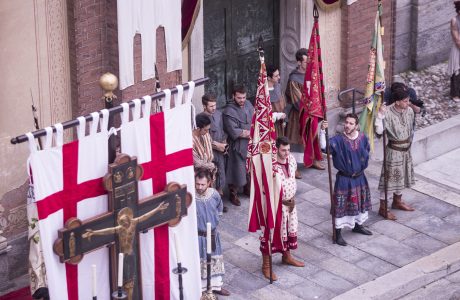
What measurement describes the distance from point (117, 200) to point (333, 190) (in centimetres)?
600

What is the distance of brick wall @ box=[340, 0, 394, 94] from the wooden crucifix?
805 cm

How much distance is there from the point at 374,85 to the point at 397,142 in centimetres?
86

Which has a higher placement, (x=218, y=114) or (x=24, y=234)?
(x=218, y=114)

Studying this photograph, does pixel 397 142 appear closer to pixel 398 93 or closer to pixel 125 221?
pixel 398 93

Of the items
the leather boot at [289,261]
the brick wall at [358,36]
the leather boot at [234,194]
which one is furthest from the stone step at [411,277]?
the brick wall at [358,36]

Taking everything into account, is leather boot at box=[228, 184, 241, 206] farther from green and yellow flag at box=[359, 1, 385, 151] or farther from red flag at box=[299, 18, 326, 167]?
green and yellow flag at box=[359, 1, 385, 151]

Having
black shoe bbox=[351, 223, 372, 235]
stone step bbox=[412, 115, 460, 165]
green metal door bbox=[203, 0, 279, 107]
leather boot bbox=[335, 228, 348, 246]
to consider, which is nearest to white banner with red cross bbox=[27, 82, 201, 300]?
leather boot bbox=[335, 228, 348, 246]

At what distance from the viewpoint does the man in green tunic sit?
1661 cm

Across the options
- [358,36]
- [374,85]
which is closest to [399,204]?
[374,85]

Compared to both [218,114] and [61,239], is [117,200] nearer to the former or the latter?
[61,239]

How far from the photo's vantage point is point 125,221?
36.2 feet

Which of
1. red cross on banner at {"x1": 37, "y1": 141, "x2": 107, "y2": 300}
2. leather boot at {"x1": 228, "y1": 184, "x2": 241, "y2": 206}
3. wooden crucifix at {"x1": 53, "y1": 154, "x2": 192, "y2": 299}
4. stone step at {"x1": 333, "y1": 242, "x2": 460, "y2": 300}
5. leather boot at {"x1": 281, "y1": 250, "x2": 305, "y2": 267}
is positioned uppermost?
red cross on banner at {"x1": 37, "y1": 141, "x2": 107, "y2": 300}

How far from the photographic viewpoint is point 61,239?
1047 cm

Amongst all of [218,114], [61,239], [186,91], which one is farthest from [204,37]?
[61,239]
